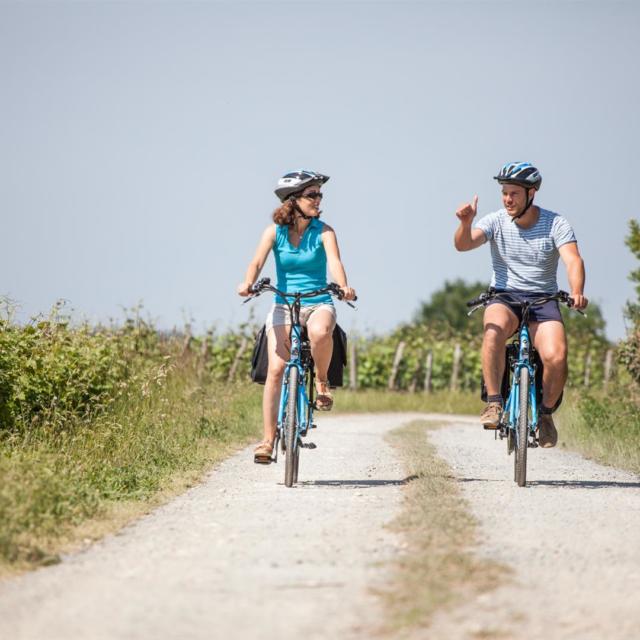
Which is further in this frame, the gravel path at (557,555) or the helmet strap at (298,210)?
the helmet strap at (298,210)

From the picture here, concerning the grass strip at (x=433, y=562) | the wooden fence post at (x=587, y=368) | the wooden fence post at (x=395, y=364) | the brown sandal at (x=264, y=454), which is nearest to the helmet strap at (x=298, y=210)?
the brown sandal at (x=264, y=454)

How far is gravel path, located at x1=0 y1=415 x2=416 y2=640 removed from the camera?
13.9ft

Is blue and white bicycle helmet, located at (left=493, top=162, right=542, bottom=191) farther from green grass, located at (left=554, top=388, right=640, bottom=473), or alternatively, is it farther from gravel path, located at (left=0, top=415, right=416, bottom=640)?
green grass, located at (left=554, top=388, right=640, bottom=473)

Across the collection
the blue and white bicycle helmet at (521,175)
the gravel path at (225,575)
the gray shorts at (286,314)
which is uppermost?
the blue and white bicycle helmet at (521,175)

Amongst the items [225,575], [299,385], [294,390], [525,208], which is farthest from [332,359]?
[225,575]

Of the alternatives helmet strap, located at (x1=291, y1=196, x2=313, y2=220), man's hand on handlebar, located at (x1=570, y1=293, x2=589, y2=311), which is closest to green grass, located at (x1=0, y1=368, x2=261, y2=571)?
helmet strap, located at (x1=291, y1=196, x2=313, y2=220)

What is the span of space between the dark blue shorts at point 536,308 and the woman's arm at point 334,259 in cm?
129

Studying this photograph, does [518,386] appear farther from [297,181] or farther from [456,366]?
[456,366]

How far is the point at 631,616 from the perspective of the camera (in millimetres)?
4375

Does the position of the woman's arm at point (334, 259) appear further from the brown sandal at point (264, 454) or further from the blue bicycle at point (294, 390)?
the brown sandal at point (264, 454)

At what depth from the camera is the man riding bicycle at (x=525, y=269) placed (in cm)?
888

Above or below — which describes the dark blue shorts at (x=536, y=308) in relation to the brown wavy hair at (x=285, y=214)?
below

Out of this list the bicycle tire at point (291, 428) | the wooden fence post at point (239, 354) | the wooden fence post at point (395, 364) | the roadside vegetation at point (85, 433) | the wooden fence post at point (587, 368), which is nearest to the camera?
the roadside vegetation at point (85, 433)

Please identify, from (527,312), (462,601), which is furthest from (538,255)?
(462,601)
